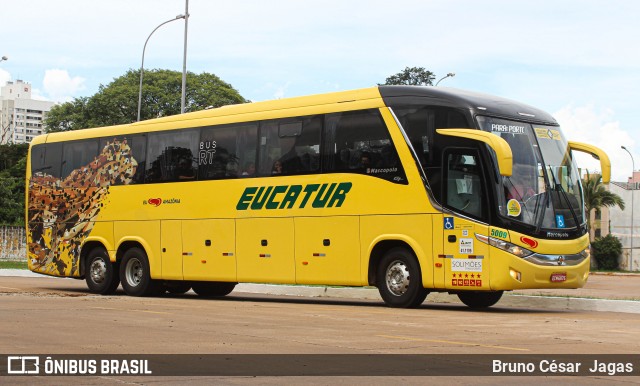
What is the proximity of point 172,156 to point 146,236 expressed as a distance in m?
2.00

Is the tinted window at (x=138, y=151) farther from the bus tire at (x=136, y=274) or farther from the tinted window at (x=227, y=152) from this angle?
the tinted window at (x=227, y=152)

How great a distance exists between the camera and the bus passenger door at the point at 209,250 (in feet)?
70.2

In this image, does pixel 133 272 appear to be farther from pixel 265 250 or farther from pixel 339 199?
pixel 339 199

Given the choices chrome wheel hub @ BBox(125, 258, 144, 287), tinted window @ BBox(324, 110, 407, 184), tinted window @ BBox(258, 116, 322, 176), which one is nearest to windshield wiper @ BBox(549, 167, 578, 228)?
tinted window @ BBox(324, 110, 407, 184)

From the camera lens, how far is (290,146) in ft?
65.6

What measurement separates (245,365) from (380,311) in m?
8.13

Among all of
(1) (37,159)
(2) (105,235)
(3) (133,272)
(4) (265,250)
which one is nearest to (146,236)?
(3) (133,272)

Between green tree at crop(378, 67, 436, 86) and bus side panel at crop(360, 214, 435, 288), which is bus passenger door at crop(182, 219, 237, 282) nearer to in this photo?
bus side panel at crop(360, 214, 435, 288)

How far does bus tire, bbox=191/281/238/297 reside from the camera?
942 inches

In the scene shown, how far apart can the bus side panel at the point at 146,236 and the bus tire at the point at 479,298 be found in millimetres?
7188

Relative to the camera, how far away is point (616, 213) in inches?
4267

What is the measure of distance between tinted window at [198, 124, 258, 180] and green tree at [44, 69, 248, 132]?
203 feet

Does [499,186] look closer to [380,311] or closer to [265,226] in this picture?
[380,311]

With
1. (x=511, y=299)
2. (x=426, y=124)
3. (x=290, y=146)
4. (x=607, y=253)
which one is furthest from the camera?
(x=607, y=253)
